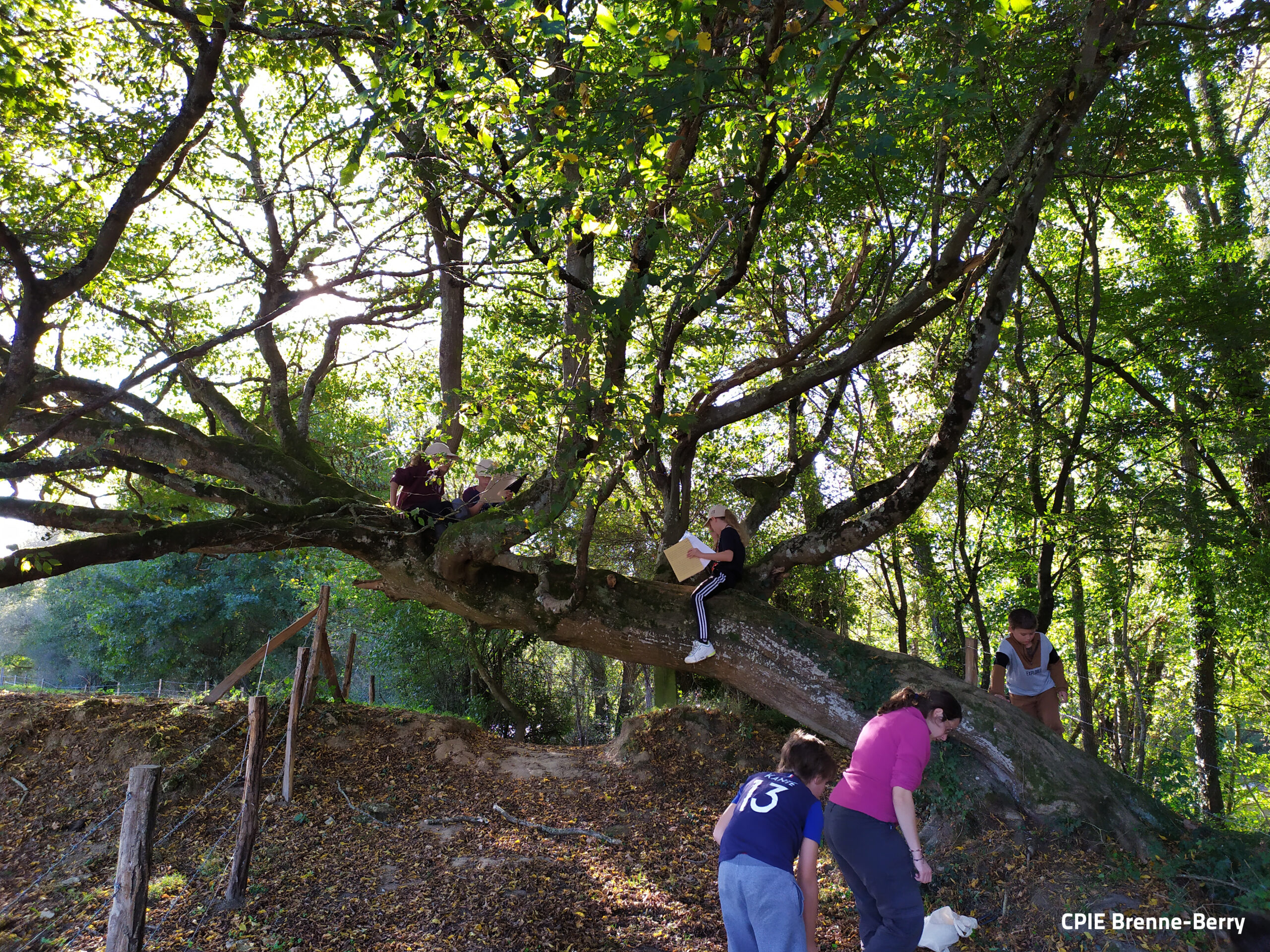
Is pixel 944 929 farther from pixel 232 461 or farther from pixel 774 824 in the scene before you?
pixel 232 461

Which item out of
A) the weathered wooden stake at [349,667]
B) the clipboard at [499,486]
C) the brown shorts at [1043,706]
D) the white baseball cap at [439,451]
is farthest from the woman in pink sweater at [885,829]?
the weathered wooden stake at [349,667]

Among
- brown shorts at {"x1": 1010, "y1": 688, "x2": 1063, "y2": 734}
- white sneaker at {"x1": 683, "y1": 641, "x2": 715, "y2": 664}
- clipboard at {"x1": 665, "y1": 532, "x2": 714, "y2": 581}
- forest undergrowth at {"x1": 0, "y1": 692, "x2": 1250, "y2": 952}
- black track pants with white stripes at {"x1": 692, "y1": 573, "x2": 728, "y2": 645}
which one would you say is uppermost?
clipboard at {"x1": 665, "y1": 532, "x2": 714, "y2": 581}

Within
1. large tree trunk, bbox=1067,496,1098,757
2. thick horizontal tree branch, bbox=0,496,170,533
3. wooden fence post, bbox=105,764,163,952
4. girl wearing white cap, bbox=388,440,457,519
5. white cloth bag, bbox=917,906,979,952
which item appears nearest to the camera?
wooden fence post, bbox=105,764,163,952

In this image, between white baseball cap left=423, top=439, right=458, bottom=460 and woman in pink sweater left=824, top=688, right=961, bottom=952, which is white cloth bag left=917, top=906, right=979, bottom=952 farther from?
white baseball cap left=423, top=439, right=458, bottom=460

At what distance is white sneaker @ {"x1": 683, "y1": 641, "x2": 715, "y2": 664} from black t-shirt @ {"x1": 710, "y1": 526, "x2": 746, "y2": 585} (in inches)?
26.3

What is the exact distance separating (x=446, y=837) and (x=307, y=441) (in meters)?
5.07

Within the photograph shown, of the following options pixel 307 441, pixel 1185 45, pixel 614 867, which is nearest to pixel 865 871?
pixel 614 867

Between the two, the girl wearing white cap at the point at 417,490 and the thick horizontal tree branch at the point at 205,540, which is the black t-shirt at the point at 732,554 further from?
the thick horizontal tree branch at the point at 205,540

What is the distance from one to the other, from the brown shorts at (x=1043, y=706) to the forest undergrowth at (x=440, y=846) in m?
1.19

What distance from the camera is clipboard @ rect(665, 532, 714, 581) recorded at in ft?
21.9

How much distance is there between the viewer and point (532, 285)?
7.80 meters

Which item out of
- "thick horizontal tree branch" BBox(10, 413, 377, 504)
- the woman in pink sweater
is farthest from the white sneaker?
"thick horizontal tree branch" BBox(10, 413, 377, 504)

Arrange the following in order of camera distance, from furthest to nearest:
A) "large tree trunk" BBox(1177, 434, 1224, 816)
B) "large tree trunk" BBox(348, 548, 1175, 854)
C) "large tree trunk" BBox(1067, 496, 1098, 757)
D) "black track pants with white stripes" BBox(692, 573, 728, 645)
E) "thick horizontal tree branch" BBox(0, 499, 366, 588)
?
"large tree trunk" BBox(1067, 496, 1098, 757), "large tree trunk" BBox(1177, 434, 1224, 816), "black track pants with white stripes" BBox(692, 573, 728, 645), "thick horizontal tree branch" BBox(0, 499, 366, 588), "large tree trunk" BBox(348, 548, 1175, 854)

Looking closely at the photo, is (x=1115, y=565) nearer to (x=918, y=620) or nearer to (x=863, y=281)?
(x=863, y=281)
